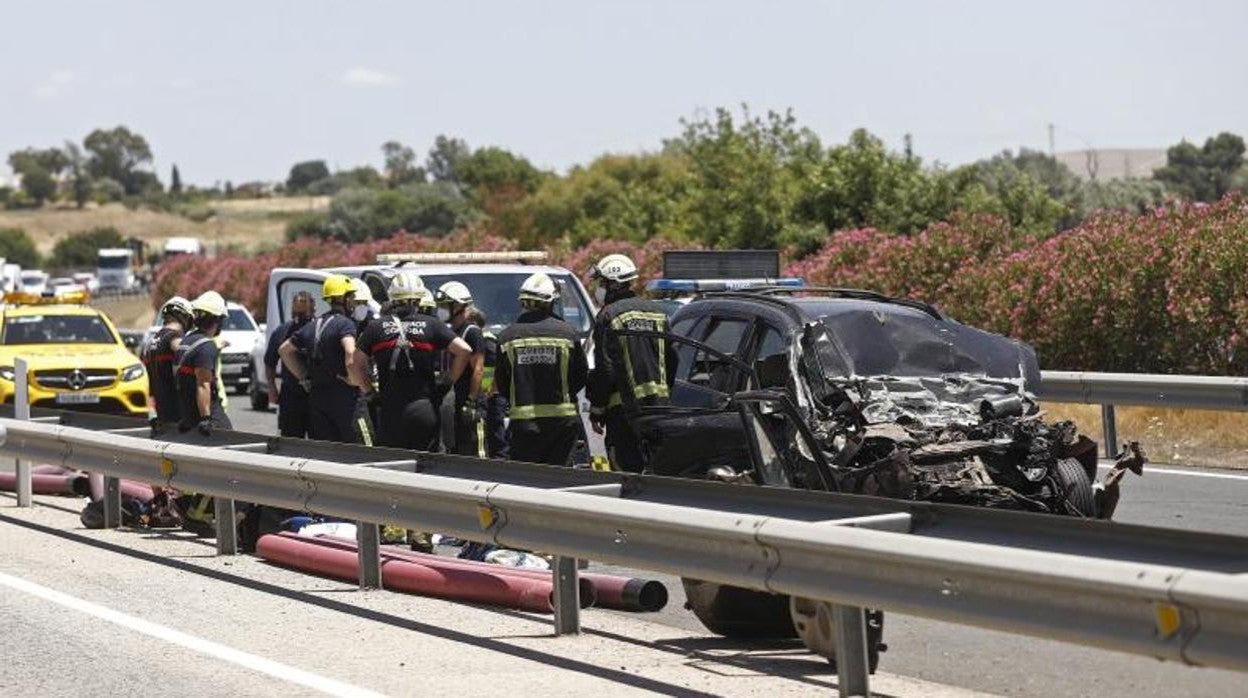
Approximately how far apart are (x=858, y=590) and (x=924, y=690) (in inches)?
42.8

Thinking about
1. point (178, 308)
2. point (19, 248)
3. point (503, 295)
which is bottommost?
point (503, 295)

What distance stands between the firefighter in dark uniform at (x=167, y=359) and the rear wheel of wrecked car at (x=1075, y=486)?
6857mm

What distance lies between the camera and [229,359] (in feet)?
117

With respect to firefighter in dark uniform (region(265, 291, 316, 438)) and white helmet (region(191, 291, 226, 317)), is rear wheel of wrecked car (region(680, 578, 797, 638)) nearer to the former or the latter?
white helmet (region(191, 291, 226, 317))

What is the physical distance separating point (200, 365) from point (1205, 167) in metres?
80.7

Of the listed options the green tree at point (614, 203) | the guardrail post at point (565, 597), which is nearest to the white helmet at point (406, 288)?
the guardrail post at point (565, 597)

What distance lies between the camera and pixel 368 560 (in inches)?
496

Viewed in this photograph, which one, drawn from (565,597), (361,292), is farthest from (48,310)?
(565,597)

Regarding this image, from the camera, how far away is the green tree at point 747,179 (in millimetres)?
40500

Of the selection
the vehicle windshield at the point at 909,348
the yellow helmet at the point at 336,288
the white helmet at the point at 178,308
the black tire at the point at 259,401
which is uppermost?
the yellow helmet at the point at 336,288

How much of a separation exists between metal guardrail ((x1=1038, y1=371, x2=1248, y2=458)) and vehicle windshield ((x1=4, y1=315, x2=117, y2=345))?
42.7 ft

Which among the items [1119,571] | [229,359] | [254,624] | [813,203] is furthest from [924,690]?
[813,203]

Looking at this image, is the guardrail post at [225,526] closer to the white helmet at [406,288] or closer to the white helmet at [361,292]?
the white helmet at [406,288]

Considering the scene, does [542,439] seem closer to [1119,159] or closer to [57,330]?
[57,330]
